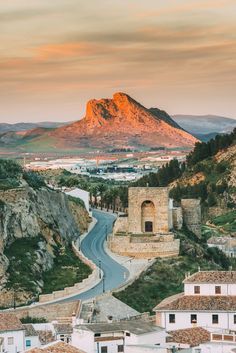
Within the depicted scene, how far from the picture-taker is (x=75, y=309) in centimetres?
7369

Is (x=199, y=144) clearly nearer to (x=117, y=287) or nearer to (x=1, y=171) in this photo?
(x=1, y=171)

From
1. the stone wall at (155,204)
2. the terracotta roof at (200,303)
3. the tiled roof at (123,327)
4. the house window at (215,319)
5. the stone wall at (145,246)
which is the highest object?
the stone wall at (155,204)

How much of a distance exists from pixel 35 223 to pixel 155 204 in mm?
12292

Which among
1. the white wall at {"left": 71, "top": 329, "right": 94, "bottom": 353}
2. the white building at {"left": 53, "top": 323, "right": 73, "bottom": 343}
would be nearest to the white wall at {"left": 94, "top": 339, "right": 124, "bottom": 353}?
the white wall at {"left": 71, "top": 329, "right": 94, "bottom": 353}

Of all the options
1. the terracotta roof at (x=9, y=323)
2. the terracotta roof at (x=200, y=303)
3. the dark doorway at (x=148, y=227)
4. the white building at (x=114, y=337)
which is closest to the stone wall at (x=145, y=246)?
the dark doorway at (x=148, y=227)

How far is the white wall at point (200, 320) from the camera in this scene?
6675 centimetres

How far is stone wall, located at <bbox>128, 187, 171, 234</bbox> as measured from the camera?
9700 centimetres

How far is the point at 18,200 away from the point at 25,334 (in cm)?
2807

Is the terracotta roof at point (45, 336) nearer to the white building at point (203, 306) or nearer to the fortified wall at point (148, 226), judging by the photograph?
the white building at point (203, 306)

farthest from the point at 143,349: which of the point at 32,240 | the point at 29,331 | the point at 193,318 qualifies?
the point at 32,240

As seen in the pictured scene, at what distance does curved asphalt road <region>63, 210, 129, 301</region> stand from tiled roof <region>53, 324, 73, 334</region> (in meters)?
11.1

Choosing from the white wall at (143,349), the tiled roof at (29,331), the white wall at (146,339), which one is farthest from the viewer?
the tiled roof at (29,331)

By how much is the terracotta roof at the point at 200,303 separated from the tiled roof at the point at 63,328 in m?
5.74

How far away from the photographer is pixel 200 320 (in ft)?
221
